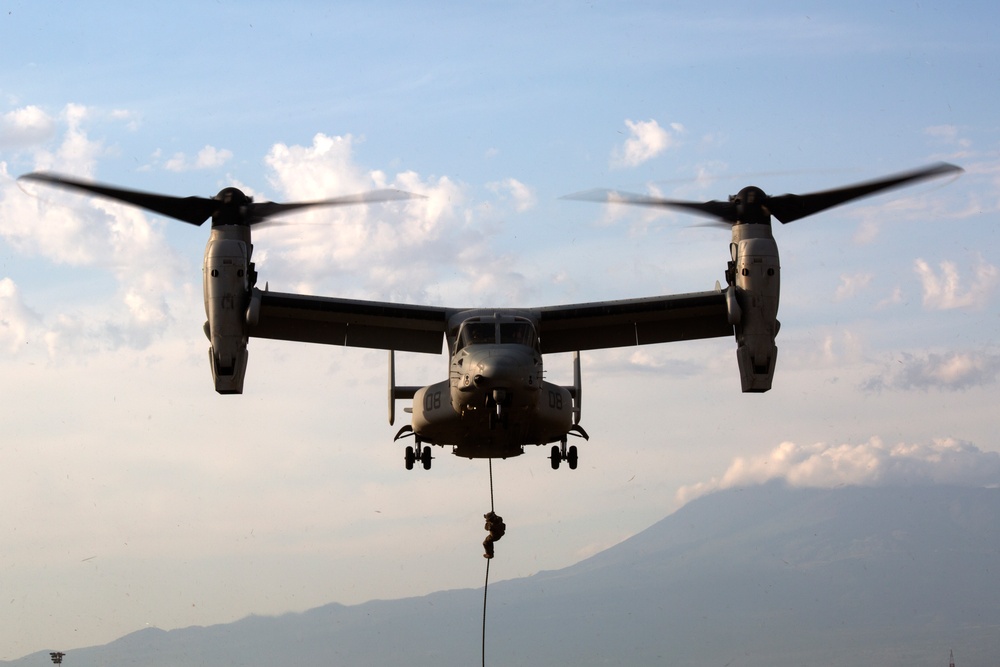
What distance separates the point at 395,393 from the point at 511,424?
367 centimetres

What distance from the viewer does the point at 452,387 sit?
21.8m

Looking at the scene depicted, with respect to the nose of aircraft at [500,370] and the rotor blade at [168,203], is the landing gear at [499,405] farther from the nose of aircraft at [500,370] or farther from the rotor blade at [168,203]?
the rotor blade at [168,203]

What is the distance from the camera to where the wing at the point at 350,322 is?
2375cm

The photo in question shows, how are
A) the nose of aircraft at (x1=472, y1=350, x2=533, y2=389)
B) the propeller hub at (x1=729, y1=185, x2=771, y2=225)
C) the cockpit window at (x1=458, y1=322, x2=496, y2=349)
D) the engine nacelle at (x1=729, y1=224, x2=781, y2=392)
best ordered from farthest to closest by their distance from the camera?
the propeller hub at (x1=729, y1=185, x2=771, y2=225), the engine nacelle at (x1=729, y1=224, x2=781, y2=392), the cockpit window at (x1=458, y1=322, x2=496, y2=349), the nose of aircraft at (x1=472, y1=350, x2=533, y2=389)

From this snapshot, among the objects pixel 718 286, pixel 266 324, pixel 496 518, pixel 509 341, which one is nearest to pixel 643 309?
pixel 718 286

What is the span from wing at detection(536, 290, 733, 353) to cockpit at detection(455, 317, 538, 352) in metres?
1.64

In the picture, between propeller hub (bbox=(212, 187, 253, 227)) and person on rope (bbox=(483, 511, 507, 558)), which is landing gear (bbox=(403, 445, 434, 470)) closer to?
person on rope (bbox=(483, 511, 507, 558))

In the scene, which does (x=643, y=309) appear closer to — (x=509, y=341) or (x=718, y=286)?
(x=718, y=286)

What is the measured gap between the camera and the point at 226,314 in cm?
2208

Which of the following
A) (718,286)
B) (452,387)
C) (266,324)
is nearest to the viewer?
(452,387)

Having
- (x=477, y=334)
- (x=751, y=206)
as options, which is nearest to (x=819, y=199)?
(x=751, y=206)

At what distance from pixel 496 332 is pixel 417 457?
12.1 feet

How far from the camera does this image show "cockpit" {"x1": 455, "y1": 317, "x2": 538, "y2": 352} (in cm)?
2202

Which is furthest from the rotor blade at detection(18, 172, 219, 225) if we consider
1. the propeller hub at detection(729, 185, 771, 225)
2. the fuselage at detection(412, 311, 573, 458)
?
the propeller hub at detection(729, 185, 771, 225)
